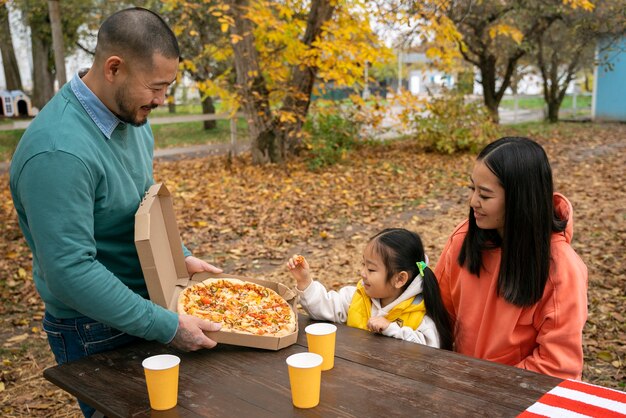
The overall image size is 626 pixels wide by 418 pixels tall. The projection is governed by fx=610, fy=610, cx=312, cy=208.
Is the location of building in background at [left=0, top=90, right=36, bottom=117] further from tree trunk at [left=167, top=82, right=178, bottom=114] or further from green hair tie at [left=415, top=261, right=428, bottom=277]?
green hair tie at [left=415, top=261, right=428, bottom=277]

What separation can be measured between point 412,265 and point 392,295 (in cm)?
17

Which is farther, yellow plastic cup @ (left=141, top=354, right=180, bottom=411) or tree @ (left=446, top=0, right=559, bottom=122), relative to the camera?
tree @ (left=446, top=0, right=559, bottom=122)

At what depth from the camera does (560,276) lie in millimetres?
2389

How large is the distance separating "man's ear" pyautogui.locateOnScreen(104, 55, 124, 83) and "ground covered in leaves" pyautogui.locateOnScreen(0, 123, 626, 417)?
8.34ft

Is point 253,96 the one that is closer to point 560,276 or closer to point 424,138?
point 424,138

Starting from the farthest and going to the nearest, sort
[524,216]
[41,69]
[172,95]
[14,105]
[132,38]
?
[172,95]
[41,69]
[14,105]
[524,216]
[132,38]

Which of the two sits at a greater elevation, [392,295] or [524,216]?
[524,216]

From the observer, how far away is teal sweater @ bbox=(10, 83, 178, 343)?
197 cm

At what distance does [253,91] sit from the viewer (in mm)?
11133

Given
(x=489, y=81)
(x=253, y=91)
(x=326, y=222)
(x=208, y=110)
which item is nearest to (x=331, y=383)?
(x=326, y=222)

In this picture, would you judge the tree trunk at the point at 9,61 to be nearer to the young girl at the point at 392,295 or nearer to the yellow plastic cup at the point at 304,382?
the young girl at the point at 392,295

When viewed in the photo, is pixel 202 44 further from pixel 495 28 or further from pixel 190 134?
pixel 495 28

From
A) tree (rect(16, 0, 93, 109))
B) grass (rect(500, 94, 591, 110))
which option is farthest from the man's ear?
grass (rect(500, 94, 591, 110))

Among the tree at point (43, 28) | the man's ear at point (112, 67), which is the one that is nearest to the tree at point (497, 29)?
the tree at point (43, 28)
